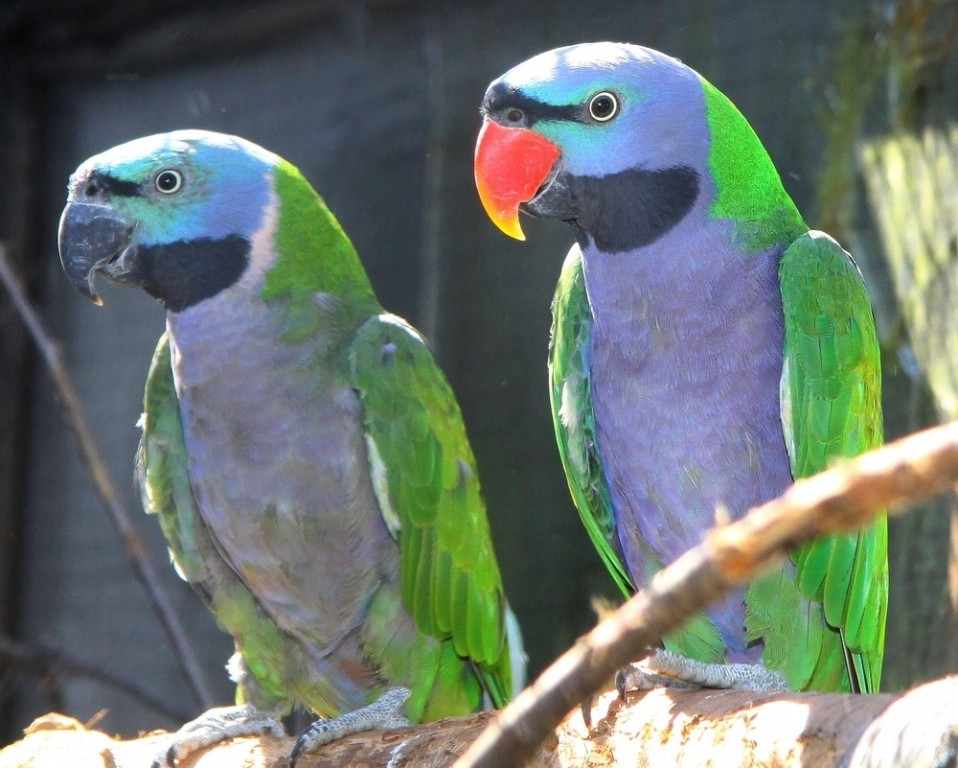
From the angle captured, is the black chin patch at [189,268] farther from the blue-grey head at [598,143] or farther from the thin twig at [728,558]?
the thin twig at [728,558]

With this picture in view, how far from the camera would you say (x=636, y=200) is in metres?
2.30

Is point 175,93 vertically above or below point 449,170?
above

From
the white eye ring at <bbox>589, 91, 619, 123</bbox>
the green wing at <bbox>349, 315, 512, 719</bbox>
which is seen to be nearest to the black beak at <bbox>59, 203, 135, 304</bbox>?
→ the green wing at <bbox>349, 315, 512, 719</bbox>

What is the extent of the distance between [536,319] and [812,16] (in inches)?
51.1

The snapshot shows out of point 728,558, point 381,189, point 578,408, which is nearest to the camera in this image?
point 728,558

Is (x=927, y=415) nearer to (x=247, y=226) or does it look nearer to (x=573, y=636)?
(x=573, y=636)

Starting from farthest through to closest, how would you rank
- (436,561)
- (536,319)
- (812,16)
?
(536,319)
(812,16)
(436,561)

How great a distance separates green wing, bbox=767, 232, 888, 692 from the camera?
2258mm

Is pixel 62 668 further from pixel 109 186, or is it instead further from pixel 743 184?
pixel 743 184

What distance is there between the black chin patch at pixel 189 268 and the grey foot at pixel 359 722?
0.93 meters

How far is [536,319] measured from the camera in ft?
13.7

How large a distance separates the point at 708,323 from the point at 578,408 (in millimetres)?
357

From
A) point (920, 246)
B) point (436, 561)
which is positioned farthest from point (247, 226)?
point (920, 246)

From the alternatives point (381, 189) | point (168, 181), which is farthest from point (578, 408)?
point (381, 189)
